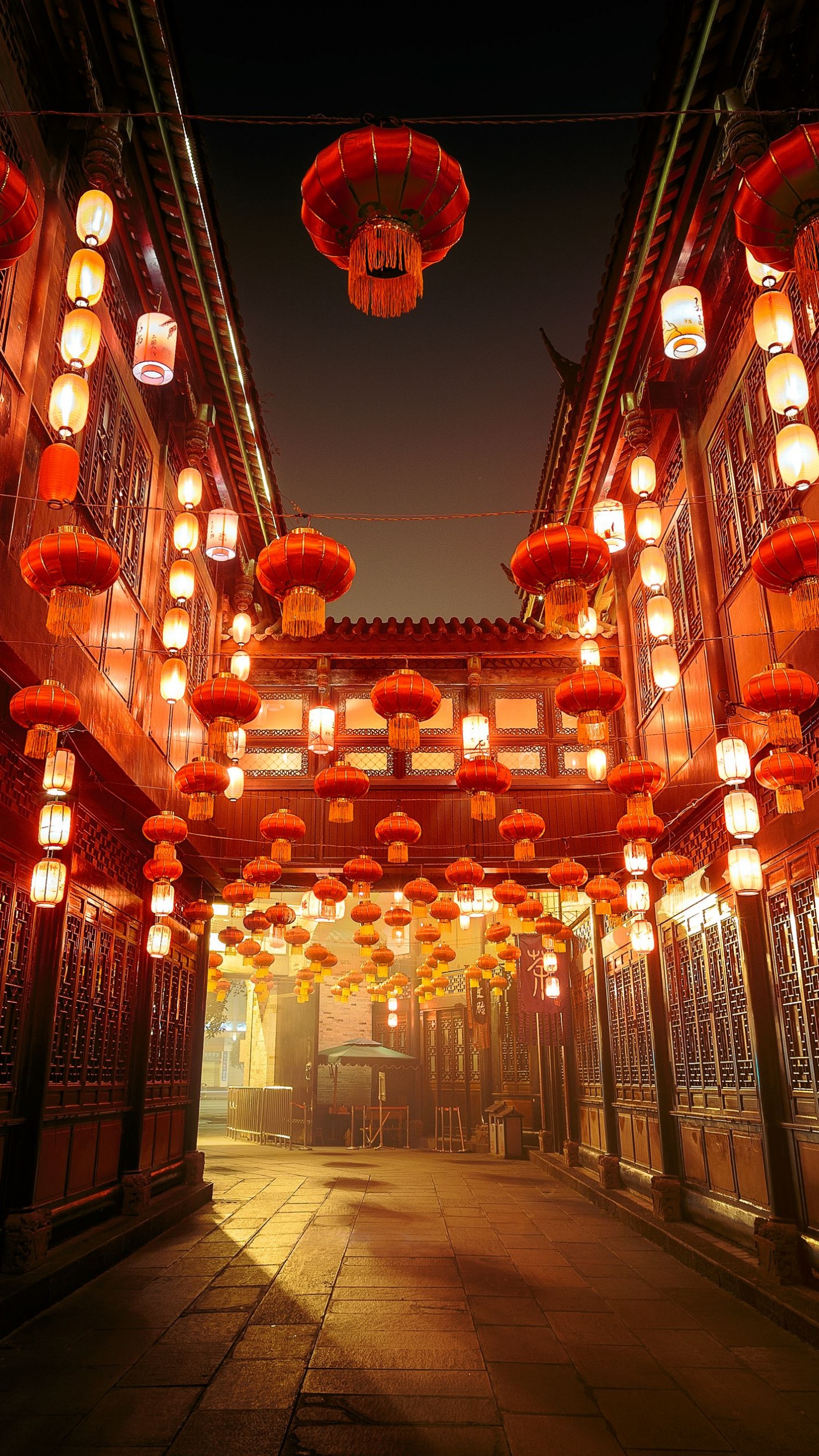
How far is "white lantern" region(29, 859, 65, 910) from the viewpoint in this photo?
696cm

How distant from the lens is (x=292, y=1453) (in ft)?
13.4

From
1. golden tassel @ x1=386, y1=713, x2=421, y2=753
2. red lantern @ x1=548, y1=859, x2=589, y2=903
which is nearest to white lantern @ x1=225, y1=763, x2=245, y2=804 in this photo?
golden tassel @ x1=386, y1=713, x2=421, y2=753

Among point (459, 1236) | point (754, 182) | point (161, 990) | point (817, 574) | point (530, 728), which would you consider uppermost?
point (530, 728)

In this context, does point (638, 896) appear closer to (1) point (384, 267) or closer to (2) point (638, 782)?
(2) point (638, 782)

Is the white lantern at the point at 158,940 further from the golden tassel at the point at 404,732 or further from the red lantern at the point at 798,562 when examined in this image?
the red lantern at the point at 798,562

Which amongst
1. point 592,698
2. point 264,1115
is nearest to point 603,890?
point 592,698

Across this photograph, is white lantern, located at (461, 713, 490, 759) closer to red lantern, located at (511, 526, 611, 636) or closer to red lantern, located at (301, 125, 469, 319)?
red lantern, located at (511, 526, 611, 636)

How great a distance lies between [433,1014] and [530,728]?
13.3 meters

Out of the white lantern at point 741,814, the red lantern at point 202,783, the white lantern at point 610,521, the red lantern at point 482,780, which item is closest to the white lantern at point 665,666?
the white lantern at point 610,521

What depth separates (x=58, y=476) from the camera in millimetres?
5445

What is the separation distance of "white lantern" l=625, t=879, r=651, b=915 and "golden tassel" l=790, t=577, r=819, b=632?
18.6ft

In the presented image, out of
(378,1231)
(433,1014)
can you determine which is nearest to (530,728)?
(378,1231)

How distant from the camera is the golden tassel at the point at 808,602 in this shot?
199 inches

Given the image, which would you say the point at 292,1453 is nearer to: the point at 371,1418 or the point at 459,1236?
the point at 371,1418
